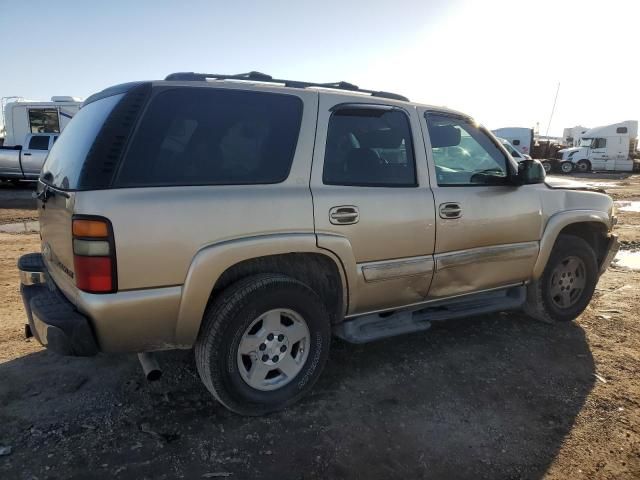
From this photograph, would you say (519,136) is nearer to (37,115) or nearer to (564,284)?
(37,115)

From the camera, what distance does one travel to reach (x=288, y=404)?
9.86 ft

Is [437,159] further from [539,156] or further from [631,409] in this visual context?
[539,156]

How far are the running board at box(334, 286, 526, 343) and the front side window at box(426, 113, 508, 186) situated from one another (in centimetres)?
96

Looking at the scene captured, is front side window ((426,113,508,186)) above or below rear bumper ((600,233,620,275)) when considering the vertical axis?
above

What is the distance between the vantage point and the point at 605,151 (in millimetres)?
30016

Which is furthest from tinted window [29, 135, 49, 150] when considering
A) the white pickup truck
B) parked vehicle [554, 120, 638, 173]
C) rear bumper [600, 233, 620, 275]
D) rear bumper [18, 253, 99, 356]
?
parked vehicle [554, 120, 638, 173]

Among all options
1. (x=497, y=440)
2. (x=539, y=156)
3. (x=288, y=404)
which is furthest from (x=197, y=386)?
(x=539, y=156)

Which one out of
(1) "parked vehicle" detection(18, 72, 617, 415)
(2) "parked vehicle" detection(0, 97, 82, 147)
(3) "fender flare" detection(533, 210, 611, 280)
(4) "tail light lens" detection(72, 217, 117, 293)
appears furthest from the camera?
(2) "parked vehicle" detection(0, 97, 82, 147)

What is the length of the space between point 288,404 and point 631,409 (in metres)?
2.23

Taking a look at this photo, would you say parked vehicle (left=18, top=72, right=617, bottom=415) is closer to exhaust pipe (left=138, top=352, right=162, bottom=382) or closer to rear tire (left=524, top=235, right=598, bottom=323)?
exhaust pipe (left=138, top=352, right=162, bottom=382)

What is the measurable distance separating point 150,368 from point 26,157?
15.2m

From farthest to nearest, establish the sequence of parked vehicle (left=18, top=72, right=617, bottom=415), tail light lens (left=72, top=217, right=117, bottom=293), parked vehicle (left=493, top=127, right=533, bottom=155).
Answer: parked vehicle (left=493, top=127, right=533, bottom=155)
parked vehicle (left=18, top=72, right=617, bottom=415)
tail light lens (left=72, top=217, right=117, bottom=293)

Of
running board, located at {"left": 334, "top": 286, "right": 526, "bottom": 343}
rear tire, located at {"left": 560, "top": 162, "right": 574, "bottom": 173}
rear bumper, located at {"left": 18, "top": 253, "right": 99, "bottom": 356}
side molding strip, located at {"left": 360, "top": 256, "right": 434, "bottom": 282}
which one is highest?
rear tire, located at {"left": 560, "top": 162, "right": 574, "bottom": 173}

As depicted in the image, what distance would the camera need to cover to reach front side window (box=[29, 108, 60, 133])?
1742cm
